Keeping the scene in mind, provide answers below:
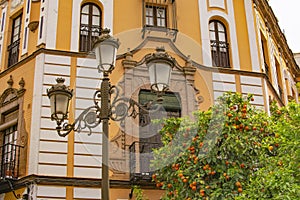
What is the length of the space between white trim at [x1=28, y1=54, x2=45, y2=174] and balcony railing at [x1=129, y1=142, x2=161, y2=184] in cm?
247

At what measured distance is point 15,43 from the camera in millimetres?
16656

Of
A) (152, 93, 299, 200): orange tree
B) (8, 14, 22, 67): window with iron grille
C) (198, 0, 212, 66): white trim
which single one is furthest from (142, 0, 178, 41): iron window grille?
(152, 93, 299, 200): orange tree

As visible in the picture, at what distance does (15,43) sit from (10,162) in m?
4.05

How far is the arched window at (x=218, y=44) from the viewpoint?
55.8ft

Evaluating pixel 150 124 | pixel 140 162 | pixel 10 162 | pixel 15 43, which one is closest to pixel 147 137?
pixel 150 124

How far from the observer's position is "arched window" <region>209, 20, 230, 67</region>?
670 inches

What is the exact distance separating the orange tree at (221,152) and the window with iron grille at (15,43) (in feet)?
21.6

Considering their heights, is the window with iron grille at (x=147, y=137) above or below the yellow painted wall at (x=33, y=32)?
below

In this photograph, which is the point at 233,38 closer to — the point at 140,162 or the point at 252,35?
the point at 252,35

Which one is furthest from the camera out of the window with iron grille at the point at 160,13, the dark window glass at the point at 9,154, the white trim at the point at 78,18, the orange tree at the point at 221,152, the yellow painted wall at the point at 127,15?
the window with iron grille at the point at 160,13

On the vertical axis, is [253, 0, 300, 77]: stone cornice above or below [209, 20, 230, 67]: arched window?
above

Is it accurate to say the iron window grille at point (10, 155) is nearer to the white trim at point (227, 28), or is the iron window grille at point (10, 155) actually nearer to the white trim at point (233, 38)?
the white trim at point (227, 28)

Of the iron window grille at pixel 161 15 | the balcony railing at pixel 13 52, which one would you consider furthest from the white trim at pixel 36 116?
the iron window grille at pixel 161 15

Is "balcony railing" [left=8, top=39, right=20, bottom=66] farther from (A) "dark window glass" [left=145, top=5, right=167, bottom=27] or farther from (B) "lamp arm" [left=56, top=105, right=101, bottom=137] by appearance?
(B) "lamp arm" [left=56, top=105, right=101, bottom=137]
